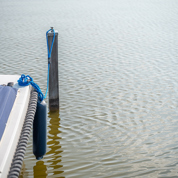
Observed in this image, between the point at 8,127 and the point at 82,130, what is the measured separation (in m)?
2.62

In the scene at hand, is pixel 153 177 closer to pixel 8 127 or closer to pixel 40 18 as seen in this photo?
pixel 8 127

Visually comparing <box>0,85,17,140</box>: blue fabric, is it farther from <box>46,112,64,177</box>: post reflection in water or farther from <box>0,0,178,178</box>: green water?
<box>46,112,64,177</box>: post reflection in water

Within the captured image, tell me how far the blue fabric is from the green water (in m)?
1.22

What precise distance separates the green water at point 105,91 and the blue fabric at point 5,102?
122cm

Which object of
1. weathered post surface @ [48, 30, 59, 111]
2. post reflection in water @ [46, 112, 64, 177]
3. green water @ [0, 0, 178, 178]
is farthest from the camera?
weathered post surface @ [48, 30, 59, 111]

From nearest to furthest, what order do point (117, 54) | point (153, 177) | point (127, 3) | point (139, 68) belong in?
point (153, 177) < point (139, 68) < point (117, 54) < point (127, 3)

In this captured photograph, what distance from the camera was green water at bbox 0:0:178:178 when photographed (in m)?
5.13

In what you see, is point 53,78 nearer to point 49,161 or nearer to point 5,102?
point 49,161

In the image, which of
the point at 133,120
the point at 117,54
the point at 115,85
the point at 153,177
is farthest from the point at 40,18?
the point at 153,177

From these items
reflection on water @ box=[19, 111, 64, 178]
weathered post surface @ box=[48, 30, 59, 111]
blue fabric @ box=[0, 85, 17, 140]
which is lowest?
reflection on water @ box=[19, 111, 64, 178]

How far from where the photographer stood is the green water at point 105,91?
16.8 ft

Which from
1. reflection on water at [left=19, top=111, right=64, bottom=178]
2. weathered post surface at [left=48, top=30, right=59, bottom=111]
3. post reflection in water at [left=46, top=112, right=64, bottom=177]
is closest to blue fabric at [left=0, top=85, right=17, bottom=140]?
reflection on water at [left=19, top=111, right=64, bottom=178]

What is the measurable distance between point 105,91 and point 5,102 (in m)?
4.29

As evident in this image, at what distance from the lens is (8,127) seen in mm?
3625
